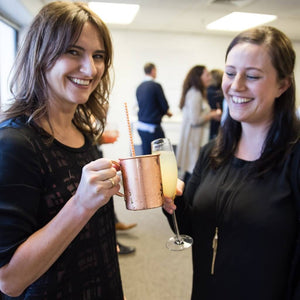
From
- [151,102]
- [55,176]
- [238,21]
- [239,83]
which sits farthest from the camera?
[238,21]

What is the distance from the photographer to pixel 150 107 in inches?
169

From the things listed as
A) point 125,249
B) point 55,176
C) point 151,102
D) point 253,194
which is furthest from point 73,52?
point 151,102

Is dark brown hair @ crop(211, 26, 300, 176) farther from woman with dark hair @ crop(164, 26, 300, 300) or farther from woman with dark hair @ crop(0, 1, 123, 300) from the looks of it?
Result: woman with dark hair @ crop(0, 1, 123, 300)

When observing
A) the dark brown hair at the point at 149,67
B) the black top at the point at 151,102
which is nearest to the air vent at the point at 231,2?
the dark brown hair at the point at 149,67

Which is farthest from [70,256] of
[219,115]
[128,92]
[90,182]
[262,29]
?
[128,92]

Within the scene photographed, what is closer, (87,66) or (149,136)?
(87,66)

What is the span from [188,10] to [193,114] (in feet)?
6.02

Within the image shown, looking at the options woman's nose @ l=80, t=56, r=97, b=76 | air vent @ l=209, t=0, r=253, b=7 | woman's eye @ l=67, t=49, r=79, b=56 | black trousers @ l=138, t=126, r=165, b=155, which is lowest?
black trousers @ l=138, t=126, r=165, b=155

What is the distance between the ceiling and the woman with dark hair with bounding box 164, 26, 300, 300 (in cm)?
344

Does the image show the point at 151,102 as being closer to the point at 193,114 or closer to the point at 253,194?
the point at 193,114

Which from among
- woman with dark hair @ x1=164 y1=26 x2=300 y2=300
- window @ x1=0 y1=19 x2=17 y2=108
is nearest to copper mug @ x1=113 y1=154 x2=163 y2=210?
woman with dark hair @ x1=164 y1=26 x2=300 y2=300

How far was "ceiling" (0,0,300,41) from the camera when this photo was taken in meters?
4.14

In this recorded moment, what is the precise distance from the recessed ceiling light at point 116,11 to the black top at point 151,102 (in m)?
1.29

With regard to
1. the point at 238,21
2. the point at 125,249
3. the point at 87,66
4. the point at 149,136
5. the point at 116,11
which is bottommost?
the point at 125,249
